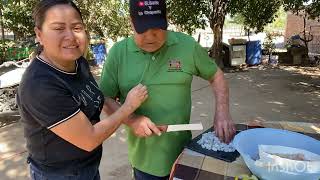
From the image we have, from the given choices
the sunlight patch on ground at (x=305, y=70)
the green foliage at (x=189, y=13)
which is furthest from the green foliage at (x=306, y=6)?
the green foliage at (x=189, y=13)

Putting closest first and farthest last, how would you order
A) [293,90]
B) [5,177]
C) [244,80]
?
[5,177]
[293,90]
[244,80]

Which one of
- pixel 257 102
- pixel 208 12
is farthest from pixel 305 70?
pixel 257 102

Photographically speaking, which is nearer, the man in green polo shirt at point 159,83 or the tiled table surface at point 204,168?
the tiled table surface at point 204,168

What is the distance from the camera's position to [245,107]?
7117mm

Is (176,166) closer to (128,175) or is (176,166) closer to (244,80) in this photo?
(128,175)

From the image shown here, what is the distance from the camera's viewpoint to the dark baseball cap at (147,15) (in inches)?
71.1

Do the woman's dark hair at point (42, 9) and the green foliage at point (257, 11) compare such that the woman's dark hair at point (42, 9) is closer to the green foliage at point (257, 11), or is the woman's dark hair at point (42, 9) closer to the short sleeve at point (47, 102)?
the short sleeve at point (47, 102)

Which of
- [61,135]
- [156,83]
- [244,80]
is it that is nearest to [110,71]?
[156,83]

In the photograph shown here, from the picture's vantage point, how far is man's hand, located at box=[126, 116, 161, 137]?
5.91 ft

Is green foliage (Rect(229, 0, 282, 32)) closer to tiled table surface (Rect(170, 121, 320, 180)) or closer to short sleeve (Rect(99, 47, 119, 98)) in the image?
short sleeve (Rect(99, 47, 119, 98))

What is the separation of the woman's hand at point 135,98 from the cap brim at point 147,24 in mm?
288

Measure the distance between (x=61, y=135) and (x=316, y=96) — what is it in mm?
7685

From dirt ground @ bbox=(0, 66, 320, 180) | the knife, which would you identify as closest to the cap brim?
the knife

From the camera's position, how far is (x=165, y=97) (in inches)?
77.5
